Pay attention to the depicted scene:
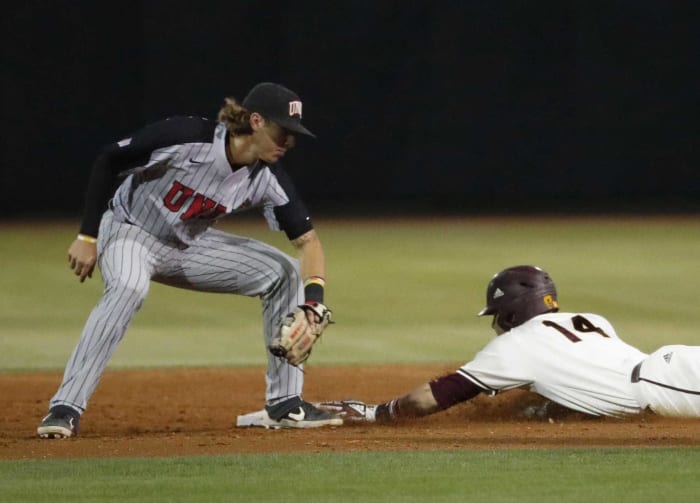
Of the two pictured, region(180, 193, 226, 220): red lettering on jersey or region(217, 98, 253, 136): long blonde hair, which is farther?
region(180, 193, 226, 220): red lettering on jersey

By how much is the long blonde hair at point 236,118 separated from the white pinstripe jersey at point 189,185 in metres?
0.10

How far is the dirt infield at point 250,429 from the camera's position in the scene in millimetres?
5441

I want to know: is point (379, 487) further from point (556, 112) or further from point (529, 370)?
point (556, 112)

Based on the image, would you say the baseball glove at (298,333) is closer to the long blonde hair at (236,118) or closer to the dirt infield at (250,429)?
the dirt infield at (250,429)

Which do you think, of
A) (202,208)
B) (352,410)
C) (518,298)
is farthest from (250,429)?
(518,298)

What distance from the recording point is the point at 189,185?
584 cm

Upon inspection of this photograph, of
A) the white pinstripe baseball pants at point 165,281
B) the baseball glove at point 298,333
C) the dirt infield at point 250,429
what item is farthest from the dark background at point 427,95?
the baseball glove at point 298,333

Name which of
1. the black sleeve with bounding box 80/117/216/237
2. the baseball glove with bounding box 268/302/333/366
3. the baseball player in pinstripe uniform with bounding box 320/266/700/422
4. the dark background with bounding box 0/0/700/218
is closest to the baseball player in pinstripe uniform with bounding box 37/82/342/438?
the black sleeve with bounding box 80/117/216/237

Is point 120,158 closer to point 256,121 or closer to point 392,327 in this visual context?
point 256,121

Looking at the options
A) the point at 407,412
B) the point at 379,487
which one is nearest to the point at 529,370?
the point at 407,412

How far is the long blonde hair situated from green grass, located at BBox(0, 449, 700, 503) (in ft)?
4.63

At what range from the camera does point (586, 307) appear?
34.4 feet

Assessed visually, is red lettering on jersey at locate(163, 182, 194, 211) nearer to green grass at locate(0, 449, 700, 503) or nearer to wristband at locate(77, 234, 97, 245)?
wristband at locate(77, 234, 97, 245)

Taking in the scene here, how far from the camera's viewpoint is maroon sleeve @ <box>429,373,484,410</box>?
18.8 ft
